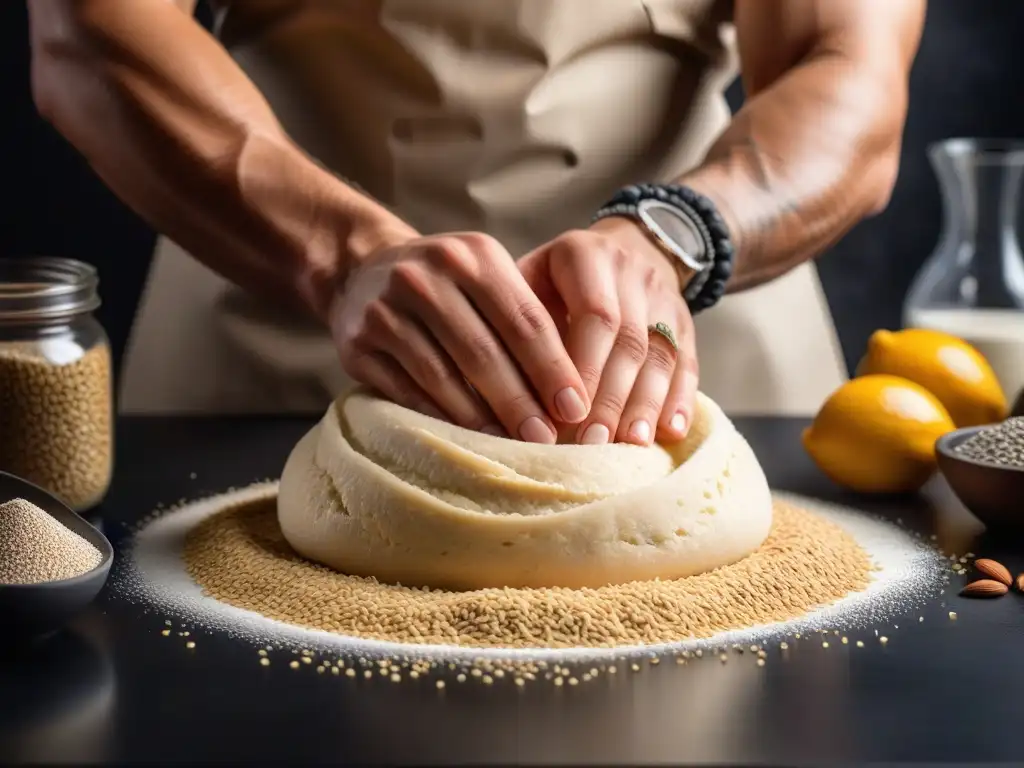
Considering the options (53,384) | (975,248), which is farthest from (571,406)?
(975,248)

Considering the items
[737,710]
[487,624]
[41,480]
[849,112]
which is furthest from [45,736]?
[849,112]

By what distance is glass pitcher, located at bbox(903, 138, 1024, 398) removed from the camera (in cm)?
226

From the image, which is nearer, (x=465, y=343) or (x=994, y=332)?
(x=465, y=343)

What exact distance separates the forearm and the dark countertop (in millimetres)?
688

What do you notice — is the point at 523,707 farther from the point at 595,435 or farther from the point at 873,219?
the point at 873,219

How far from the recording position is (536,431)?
1244mm

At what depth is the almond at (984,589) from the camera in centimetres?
120

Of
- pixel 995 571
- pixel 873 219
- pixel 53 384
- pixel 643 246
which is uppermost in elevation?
pixel 643 246

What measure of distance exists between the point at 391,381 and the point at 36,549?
1.34 feet

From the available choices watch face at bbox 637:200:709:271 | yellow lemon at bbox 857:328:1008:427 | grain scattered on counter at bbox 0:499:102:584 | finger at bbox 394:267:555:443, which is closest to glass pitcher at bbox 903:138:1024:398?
yellow lemon at bbox 857:328:1008:427

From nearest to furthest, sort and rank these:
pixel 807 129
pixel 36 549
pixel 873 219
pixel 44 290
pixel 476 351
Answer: pixel 36 549
pixel 476 351
pixel 44 290
pixel 807 129
pixel 873 219

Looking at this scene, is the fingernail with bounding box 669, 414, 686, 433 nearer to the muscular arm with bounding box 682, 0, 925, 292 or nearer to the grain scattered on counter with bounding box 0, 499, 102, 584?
the muscular arm with bounding box 682, 0, 925, 292

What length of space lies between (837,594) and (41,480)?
0.85m

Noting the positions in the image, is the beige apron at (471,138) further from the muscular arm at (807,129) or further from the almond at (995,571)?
the almond at (995,571)
